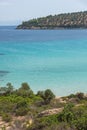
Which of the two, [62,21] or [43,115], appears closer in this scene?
[43,115]

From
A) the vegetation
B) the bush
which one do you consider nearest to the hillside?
the vegetation

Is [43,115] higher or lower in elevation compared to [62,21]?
lower

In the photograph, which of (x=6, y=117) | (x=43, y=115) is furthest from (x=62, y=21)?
(x=43, y=115)

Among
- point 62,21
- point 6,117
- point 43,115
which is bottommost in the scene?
point 6,117

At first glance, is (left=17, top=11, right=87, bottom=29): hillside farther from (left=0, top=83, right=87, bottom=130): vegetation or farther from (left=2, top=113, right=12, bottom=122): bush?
(left=2, top=113, right=12, bottom=122): bush

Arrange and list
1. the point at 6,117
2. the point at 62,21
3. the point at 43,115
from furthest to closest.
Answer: the point at 62,21
the point at 6,117
the point at 43,115

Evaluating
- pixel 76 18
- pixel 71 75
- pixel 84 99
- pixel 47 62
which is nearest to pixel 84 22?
pixel 76 18

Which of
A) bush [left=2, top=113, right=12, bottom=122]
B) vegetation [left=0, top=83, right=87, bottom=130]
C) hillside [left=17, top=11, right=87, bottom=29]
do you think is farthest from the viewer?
hillside [left=17, top=11, right=87, bottom=29]

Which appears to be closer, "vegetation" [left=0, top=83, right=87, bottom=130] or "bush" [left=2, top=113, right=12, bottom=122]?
"vegetation" [left=0, top=83, right=87, bottom=130]

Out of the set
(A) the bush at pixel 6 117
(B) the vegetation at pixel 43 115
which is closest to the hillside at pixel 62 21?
(B) the vegetation at pixel 43 115

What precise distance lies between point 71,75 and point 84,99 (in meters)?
15.5

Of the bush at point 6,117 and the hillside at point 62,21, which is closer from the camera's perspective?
the bush at point 6,117

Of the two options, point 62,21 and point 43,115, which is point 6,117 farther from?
point 62,21

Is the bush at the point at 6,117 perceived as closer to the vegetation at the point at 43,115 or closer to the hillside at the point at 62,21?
the vegetation at the point at 43,115
